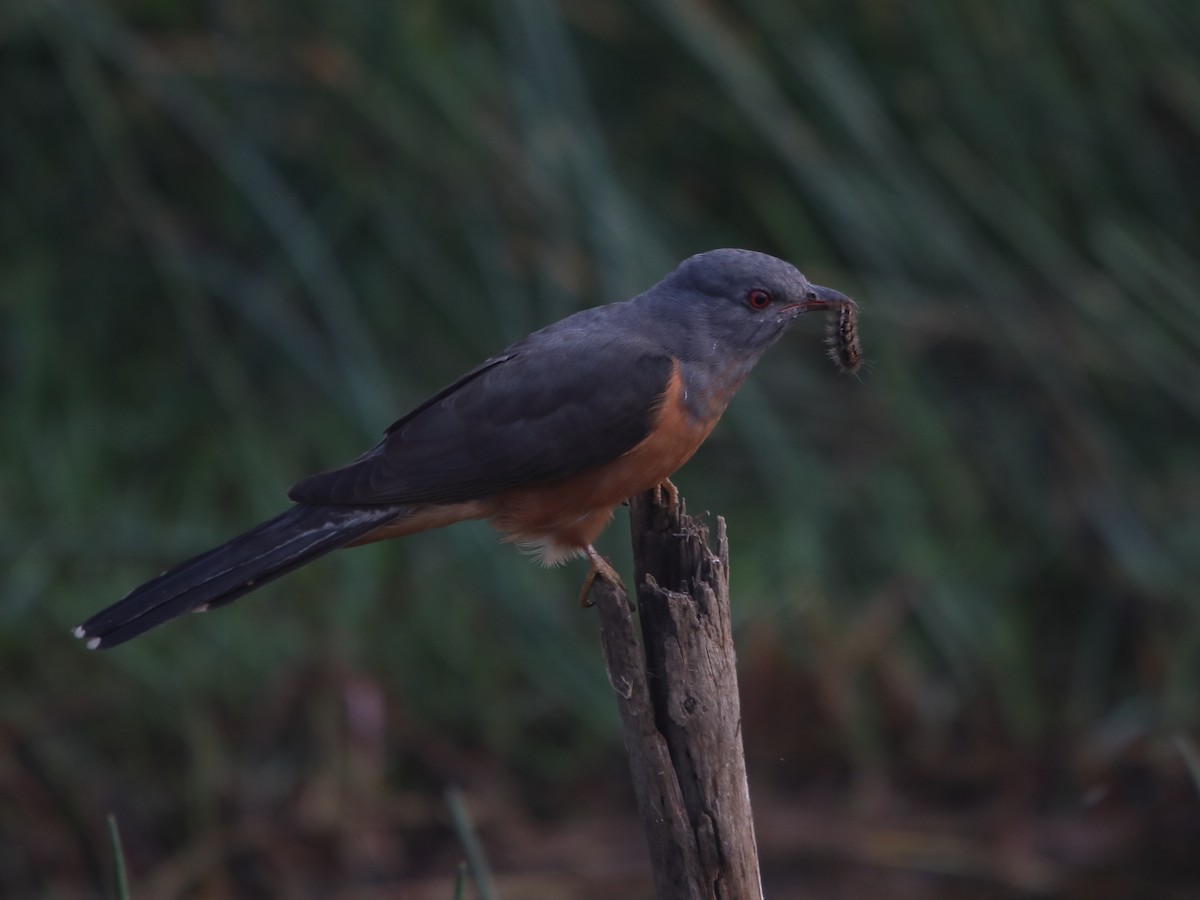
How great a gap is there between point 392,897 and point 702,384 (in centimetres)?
261

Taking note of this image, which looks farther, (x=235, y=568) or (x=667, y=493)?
(x=667, y=493)

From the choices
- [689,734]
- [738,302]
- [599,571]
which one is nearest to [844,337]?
[738,302]

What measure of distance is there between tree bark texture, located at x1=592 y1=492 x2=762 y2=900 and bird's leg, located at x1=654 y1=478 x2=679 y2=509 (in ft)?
1.79

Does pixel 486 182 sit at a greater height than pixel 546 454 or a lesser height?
greater

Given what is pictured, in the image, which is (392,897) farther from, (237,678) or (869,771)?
(869,771)

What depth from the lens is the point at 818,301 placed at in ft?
11.9

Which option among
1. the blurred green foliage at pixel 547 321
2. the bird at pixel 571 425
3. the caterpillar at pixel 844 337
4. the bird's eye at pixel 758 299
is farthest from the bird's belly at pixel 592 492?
the blurred green foliage at pixel 547 321

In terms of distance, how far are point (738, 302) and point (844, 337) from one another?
13.1 inches

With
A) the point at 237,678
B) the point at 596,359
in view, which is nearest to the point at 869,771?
the point at 237,678

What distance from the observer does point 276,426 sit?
6.40 m

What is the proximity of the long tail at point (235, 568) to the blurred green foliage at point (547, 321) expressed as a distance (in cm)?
184

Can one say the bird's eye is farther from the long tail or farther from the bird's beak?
the long tail

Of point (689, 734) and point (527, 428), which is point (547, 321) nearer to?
point (527, 428)

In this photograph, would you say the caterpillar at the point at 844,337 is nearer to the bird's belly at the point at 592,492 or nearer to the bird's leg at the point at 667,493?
the bird's belly at the point at 592,492
